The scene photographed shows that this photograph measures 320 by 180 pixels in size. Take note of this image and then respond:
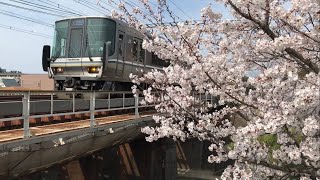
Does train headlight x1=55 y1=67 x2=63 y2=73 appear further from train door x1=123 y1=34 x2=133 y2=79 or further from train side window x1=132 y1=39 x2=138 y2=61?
train side window x1=132 y1=39 x2=138 y2=61

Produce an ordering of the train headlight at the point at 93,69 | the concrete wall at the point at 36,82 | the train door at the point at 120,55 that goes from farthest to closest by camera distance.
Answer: the concrete wall at the point at 36,82 → the train door at the point at 120,55 → the train headlight at the point at 93,69

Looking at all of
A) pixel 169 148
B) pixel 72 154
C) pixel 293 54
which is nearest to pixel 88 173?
pixel 72 154

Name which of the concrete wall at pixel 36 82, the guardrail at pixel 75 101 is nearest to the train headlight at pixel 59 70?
the guardrail at pixel 75 101

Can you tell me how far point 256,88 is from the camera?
5527mm

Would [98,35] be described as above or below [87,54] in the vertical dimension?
above

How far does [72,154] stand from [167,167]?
10.2 metres

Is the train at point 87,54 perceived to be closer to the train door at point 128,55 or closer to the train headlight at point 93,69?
the train headlight at point 93,69

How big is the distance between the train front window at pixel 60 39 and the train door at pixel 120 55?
190 centimetres

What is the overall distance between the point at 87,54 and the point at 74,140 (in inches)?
215

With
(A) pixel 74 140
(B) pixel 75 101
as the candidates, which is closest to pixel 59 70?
(B) pixel 75 101

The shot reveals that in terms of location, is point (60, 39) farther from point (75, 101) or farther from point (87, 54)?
point (75, 101)

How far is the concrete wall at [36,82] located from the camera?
1942 inches

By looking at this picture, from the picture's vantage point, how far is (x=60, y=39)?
15.0 metres

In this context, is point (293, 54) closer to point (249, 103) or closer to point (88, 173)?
point (249, 103)
